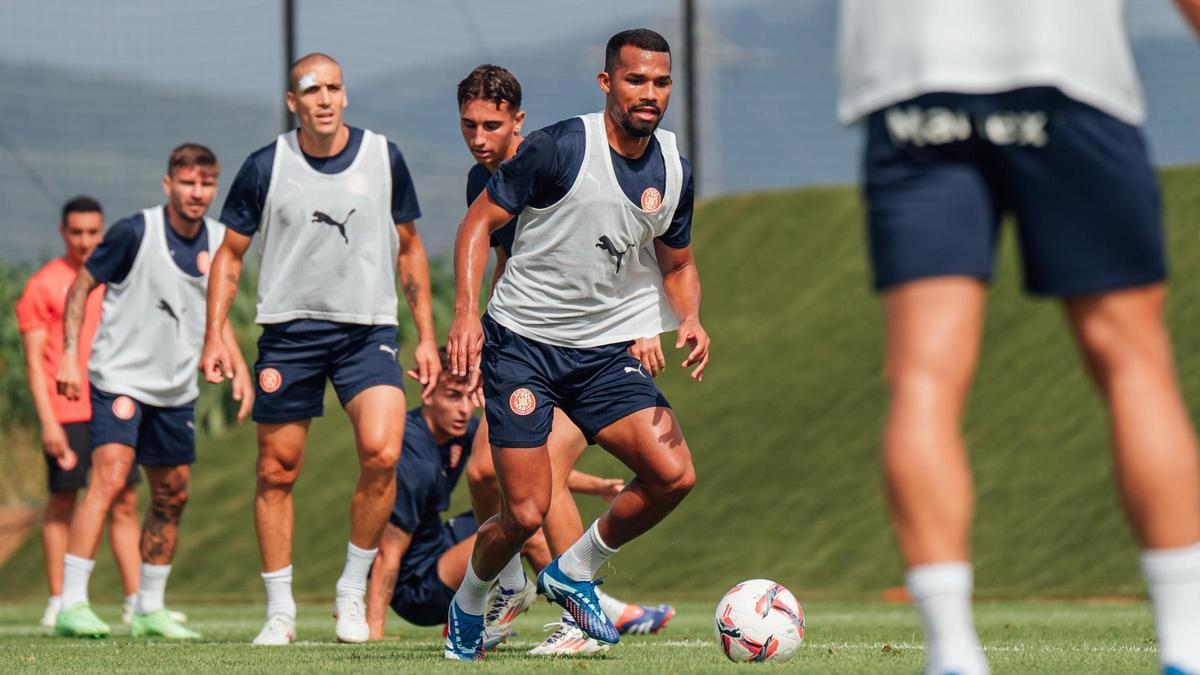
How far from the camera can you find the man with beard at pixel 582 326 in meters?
5.91

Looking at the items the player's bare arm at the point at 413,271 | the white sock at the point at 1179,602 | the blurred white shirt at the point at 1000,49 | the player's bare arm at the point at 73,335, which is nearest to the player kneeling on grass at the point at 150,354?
the player's bare arm at the point at 73,335

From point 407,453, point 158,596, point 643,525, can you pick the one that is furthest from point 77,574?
point 643,525

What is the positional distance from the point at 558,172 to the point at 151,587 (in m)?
4.21

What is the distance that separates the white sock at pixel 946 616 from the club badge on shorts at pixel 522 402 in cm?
289

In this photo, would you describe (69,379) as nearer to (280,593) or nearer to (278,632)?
(280,593)

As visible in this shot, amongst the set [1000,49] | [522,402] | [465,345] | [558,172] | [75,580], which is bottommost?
[75,580]

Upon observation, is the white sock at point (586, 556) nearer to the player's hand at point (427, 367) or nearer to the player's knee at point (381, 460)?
the player's hand at point (427, 367)

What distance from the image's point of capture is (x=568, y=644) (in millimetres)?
6340

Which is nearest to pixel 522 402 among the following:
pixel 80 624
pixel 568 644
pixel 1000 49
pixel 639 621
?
pixel 568 644

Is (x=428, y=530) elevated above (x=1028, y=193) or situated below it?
below

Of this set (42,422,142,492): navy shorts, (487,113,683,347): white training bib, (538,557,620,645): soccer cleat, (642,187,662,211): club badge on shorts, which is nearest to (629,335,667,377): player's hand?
(487,113,683,347): white training bib

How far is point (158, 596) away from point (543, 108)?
12.7 meters

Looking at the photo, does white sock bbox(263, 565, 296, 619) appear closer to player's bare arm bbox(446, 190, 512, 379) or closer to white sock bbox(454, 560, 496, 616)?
white sock bbox(454, 560, 496, 616)

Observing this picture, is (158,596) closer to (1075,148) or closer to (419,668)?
(419,668)
